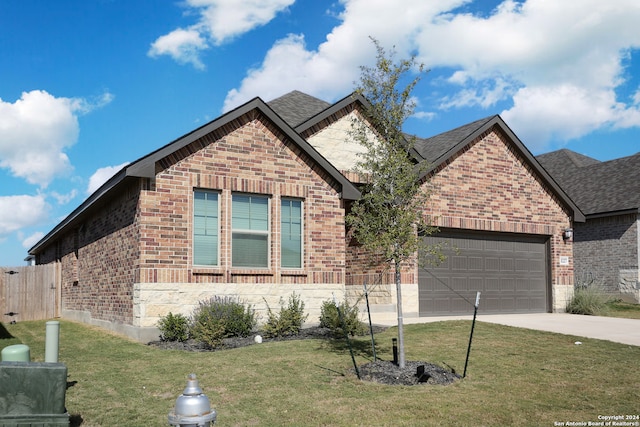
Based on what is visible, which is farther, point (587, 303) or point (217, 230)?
point (587, 303)

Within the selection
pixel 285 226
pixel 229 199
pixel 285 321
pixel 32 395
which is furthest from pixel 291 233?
pixel 32 395

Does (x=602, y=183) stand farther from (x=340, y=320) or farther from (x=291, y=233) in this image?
(x=340, y=320)

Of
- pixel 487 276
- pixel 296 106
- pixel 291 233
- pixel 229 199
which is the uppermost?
pixel 296 106

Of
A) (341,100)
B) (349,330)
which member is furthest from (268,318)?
(341,100)

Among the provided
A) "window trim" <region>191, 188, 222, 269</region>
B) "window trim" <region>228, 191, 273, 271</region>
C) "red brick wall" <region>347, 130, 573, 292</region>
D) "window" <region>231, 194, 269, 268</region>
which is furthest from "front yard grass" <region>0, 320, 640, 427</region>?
"red brick wall" <region>347, 130, 573, 292</region>

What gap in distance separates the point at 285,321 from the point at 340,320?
1.24 m

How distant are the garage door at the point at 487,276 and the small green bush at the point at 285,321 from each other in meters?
5.32

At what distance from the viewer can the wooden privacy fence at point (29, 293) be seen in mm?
20344

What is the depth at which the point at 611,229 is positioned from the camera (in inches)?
1022

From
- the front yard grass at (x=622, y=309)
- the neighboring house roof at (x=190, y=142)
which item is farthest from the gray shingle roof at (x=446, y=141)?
the front yard grass at (x=622, y=309)

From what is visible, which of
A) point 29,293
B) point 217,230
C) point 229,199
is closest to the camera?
point 217,230

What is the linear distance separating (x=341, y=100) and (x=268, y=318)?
7679 millimetres

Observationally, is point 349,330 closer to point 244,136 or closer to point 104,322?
point 244,136

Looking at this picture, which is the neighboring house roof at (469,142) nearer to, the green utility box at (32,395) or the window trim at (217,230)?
the window trim at (217,230)
